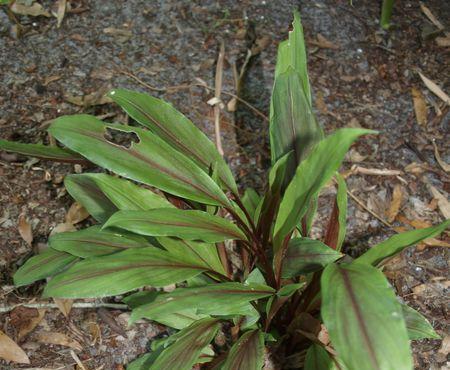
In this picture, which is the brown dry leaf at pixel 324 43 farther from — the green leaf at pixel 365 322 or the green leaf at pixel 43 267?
the green leaf at pixel 365 322

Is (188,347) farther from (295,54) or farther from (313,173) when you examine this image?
(295,54)

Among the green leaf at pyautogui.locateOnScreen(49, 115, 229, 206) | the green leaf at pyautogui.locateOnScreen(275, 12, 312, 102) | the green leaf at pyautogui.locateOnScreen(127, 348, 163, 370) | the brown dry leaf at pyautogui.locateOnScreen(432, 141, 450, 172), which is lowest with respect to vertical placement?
the green leaf at pyautogui.locateOnScreen(127, 348, 163, 370)

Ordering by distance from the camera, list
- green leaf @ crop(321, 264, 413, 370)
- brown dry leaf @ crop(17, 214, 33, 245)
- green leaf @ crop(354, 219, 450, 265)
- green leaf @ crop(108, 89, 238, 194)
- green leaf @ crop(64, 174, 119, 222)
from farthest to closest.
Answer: brown dry leaf @ crop(17, 214, 33, 245), green leaf @ crop(64, 174, 119, 222), green leaf @ crop(108, 89, 238, 194), green leaf @ crop(354, 219, 450, 265), green leaf @ crop(321, 264, 413, 370)

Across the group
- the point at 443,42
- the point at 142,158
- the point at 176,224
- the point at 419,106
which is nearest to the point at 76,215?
the point at 142,158

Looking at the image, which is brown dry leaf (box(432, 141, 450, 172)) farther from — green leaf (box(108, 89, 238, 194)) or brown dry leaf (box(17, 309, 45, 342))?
brown dry leaf (box(17, 309, 45, 342))

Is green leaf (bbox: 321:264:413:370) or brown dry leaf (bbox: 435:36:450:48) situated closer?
green leaf (bbox: 321:264:413:370)

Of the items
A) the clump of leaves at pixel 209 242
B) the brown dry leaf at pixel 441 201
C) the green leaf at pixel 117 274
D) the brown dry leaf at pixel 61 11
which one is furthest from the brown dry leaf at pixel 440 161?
the brown dry leaf at pixel 61 11

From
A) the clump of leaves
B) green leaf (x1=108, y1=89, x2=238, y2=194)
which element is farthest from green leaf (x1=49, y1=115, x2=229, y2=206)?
green leaf (x1=108, y1=89, x2=238, y2=194)

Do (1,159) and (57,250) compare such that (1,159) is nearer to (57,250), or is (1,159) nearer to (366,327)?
(57,250)
